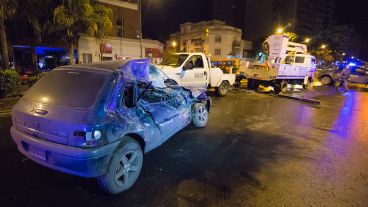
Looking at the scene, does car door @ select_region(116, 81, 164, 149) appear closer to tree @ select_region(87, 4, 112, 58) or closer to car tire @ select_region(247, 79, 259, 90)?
car tire @ select_region(247, 79, 259, 90)

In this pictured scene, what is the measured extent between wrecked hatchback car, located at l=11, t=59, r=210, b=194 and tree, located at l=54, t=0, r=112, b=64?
1297 cm

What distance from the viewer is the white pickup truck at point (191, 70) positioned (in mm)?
9750

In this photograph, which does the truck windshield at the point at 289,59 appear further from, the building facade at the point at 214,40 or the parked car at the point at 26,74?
the building facade at the point at 214,40

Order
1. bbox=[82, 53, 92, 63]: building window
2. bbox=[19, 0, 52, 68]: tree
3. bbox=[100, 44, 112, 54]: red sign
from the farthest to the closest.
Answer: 1. bbox=[100, 44, 112, 54]: red sign
2. bbox=[82, 53, 92, 63]: building window
3. bbox=[19, 0, 52, 68]: tree

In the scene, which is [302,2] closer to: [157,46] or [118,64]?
[157,46]

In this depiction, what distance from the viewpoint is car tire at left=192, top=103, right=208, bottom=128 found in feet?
20.6

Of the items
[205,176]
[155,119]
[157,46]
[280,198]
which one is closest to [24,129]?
[155,119]

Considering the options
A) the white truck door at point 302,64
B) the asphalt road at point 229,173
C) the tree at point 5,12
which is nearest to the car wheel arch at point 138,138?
the asphalt road at point 229,173

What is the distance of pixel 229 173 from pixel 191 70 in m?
6.61

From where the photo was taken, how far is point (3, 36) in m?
12.5

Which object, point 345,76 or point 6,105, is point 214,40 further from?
point 6,105

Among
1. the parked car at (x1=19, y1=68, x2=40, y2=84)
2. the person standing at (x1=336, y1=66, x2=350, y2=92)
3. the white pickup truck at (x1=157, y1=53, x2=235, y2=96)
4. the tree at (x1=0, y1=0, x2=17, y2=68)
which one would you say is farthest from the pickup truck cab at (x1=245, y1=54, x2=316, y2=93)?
the tree at (x1=0, y1=0, x2=17, y2=68)

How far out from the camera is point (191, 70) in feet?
33.6

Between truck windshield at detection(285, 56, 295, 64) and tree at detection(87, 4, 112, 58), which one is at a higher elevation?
tree at detection(87, 4, 112, 58)
